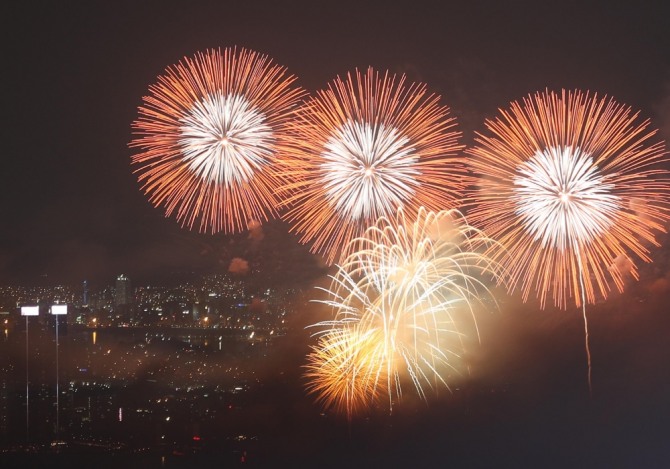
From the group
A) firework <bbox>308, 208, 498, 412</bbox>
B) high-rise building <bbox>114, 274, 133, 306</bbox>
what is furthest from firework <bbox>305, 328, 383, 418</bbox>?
high-rise building <bbox>114, 274, 133, 306</bbox>

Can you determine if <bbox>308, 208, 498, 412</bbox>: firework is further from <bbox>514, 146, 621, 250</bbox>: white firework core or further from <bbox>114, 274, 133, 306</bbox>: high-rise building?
<bbox>114, 274, 133, 306</bbox>: high-rise building

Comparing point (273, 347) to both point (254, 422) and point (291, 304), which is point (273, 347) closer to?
point (291, 304)

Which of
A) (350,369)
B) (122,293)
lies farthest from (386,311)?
(122,293)

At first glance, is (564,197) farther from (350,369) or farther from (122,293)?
(122,293)

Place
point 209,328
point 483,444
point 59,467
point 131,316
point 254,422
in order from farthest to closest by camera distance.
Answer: point 131,316
point 209,328
point 254,422
point 483,444
point 59,467

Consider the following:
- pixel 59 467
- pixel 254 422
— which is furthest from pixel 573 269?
pixel 59 467

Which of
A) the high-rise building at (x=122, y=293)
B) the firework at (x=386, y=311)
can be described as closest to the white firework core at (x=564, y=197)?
the firework at (x=386, y=311)

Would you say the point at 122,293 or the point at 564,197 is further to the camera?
the point at 122,293

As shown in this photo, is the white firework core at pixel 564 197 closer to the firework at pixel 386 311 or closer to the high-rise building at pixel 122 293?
the firework at pixel 386 311
